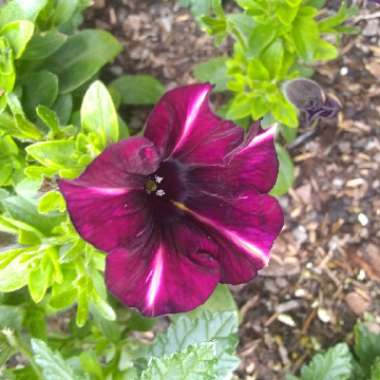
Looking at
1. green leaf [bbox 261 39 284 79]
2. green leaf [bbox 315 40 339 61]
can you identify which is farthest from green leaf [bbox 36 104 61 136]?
green leaf [bbox 315 40 339 61]

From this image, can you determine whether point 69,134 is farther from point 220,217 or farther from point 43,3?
point 220,217

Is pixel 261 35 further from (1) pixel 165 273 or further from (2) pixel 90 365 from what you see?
(2) pixel 90 365

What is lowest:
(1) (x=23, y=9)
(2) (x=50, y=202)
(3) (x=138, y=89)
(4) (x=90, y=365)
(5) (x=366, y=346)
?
(5) (x=366, y=346)

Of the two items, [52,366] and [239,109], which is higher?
[52,366]

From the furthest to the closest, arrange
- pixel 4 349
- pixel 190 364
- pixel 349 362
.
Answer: pixel 349 362
pixel 4 349
pixel 190 364

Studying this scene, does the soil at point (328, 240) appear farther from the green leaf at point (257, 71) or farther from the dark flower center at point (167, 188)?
the dark flower center at point (167, 188)

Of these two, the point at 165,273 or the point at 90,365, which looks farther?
the point at 90,365

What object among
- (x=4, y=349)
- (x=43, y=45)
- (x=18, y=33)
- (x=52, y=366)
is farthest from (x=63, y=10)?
(x=52, y=366)

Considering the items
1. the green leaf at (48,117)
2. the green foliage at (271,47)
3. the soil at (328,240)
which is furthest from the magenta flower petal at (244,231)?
the soil at (328,240)
